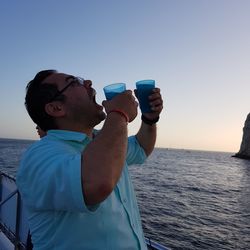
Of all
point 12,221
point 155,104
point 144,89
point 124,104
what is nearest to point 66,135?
point 124,104

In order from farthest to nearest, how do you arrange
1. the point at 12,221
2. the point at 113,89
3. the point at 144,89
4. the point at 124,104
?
the point at 12,221
the point at 144,89
the point at 113,89
the point at 124,104

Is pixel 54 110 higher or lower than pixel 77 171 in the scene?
higher

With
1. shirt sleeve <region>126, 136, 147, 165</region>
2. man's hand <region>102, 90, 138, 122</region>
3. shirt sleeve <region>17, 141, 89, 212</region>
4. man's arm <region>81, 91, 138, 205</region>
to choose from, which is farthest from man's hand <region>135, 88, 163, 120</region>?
shirt sleeve <region>17, 141, 89, 212</region>

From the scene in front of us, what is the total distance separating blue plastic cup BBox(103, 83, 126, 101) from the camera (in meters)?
1.90

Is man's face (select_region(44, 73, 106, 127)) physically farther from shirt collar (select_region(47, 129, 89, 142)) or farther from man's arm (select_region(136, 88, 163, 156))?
man's arm (select_region(136, 88, 163, 156))

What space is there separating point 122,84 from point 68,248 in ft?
2.97

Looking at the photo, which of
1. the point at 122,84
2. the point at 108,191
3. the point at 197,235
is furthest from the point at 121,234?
the point at 197,235

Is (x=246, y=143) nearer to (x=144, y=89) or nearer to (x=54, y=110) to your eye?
(x=144, y=89)

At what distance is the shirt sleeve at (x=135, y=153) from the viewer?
259cm

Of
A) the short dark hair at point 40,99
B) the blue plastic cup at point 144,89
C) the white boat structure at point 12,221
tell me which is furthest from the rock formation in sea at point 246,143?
the short dark hair at point 40,99

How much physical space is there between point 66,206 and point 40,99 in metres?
0.72

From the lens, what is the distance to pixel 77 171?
147 cm

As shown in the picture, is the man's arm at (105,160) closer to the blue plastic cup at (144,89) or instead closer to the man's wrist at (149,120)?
the blue plastic cup at (144,89)

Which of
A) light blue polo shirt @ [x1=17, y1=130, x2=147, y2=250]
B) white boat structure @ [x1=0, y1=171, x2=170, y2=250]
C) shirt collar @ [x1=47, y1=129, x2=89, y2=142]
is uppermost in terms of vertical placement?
shirt collar @ [x1=47, y1=129, x2=89, y2=142]
